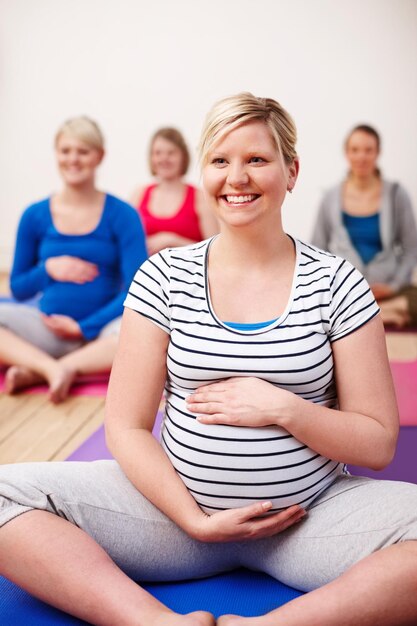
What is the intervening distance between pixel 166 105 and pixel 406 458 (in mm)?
3747

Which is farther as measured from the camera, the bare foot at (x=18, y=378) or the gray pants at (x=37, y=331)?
the gray pants at (x=37, y=331)

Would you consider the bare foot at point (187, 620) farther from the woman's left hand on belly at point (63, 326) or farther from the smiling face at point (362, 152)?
the smiling face at point (362, 152)

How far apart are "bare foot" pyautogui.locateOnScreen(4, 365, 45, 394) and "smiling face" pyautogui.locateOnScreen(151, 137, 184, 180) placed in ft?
4.73

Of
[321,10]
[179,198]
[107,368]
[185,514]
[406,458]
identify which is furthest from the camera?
[321,10]

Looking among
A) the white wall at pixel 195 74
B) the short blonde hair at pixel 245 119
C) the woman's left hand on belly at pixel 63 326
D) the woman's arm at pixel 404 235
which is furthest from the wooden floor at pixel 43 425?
the white wall at pixel 195 74

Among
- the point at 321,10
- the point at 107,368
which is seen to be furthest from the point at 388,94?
the point at 107,368

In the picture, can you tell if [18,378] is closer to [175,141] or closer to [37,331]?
[37,331]

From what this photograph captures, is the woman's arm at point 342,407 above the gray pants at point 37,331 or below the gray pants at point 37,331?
above

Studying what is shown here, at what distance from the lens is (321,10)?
16.4 feet

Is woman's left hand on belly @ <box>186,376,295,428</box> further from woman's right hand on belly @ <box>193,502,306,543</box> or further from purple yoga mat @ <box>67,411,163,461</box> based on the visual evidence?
purple yoga mat @ <box>67,411,163,461</box>

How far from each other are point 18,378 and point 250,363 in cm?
162

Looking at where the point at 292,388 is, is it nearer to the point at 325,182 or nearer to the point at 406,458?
the point at 406,458

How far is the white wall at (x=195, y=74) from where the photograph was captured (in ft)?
16.5

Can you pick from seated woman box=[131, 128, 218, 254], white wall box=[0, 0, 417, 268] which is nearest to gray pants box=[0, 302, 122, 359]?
seated woman box=[131, 128, 218, 254]
